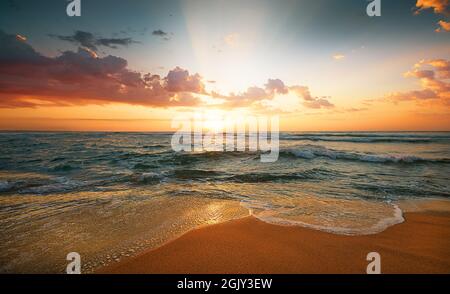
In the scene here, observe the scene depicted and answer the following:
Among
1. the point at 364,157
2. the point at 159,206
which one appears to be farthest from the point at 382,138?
the point at 159,206

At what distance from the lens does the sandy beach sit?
3000 millimetres

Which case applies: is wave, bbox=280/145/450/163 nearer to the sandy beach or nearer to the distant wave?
the sandy beach

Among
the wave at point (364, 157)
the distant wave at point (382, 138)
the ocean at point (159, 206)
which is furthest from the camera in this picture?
the distant wave at point (382, 138)

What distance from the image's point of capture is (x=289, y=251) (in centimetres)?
341

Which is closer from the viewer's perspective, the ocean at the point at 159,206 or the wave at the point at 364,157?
the ocean at the point at 159,206

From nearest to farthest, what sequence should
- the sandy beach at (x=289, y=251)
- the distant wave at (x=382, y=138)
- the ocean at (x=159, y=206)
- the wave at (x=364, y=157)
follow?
the sandy beach at (x=289, y=251) → the ocean at (x=159, y=206) → the wave at (x=364, y=157) → the distant wave at (x=382, y=138)

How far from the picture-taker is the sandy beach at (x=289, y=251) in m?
3.00

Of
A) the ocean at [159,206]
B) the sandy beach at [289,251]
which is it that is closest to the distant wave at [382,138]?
the ocean at [159,206]

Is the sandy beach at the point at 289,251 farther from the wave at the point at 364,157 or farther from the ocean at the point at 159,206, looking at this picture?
the wave at the point at 364,157

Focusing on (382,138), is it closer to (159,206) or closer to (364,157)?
(364,157)

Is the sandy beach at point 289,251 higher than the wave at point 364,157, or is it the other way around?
the wave at point 364,157
